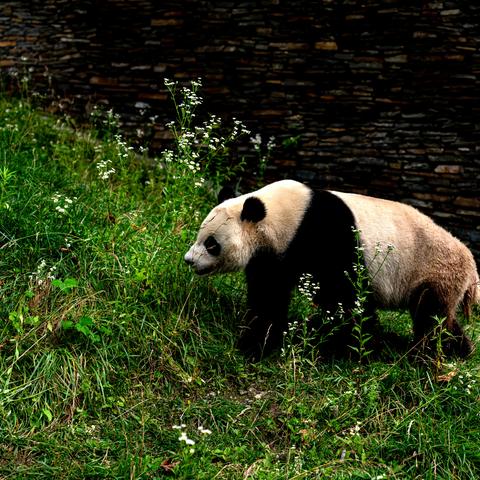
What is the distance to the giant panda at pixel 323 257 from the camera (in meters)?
4.68

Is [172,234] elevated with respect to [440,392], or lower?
elevated

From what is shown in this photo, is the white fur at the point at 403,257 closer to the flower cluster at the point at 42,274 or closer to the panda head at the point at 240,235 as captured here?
the panda head at the point at 240,235

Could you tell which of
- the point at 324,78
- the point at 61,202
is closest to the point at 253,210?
the point at 61,202

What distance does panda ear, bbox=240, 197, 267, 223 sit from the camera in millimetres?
4602

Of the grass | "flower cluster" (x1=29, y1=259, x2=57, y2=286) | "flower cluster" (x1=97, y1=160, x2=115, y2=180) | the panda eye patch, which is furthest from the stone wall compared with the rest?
"flower cluster" (x1=29, y1=259, x2=57, y2=286)

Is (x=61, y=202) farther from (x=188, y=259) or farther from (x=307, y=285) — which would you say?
(x=307, y=285)

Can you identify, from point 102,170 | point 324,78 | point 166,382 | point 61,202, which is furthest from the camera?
point 324,78

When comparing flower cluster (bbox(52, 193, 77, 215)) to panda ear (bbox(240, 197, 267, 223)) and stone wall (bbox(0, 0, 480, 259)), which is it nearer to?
panda ear (bbox(240, 197, 267, 223))

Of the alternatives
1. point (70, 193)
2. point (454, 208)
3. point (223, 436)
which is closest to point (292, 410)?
point (223, 436)

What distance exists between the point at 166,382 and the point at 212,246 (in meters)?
0.99

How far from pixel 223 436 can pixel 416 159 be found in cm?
479

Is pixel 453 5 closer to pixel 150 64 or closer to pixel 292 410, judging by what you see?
pixel 150 64

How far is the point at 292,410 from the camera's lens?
165 inches

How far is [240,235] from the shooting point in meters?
4.72
